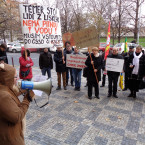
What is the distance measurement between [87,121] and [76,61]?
2.69m

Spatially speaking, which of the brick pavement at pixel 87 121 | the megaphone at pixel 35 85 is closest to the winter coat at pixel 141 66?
the brick pavement at pixel 87 121

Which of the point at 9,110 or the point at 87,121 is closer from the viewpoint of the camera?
the point at 9,110

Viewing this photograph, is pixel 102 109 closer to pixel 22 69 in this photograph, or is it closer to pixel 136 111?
pixel 136 111

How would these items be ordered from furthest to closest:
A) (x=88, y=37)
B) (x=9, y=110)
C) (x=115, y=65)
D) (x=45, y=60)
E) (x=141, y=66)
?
(x=45, y=60) → (x=88, y=37) → (x=115, y=65) → (x=141, y=66) → (x=9, y=110)

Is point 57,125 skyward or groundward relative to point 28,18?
groundward

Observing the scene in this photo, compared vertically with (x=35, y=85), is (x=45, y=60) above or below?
above

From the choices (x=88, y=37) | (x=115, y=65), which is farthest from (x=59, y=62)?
(x=115, y=65)

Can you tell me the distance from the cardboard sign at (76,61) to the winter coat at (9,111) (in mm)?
4219

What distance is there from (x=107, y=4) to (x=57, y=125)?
82.2ft

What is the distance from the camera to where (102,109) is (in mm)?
4332

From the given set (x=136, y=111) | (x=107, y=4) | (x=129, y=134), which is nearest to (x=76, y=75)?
(x=136, y=111)

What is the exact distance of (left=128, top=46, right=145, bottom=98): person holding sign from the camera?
4.85 m

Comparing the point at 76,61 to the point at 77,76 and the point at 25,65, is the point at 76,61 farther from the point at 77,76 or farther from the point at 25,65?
the point at 25,65

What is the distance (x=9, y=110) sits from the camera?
1.49 metres
